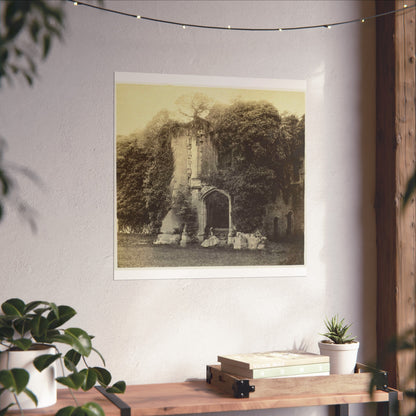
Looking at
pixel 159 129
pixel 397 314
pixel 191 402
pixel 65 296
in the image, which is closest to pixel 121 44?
pixel 159 129

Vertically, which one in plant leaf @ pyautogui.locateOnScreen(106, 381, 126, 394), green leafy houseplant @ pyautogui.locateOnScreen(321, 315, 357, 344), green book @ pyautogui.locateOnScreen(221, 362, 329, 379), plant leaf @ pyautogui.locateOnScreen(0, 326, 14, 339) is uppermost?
plant leaf @ pyautogui.locateOnScreen(0, 326, 14, 339)

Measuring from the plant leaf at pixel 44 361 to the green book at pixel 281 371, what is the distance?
0.69 metres

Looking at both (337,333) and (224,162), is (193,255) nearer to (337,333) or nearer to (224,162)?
(224,162)

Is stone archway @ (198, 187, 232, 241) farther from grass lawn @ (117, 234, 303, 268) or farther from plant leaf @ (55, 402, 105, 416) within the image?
plant leaf @ (55, 402, 105, 416)

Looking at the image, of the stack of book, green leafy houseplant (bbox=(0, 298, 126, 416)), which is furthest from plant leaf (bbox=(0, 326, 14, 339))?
the stack of book

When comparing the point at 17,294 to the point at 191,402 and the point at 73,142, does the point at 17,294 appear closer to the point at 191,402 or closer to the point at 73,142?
the point at 73,142

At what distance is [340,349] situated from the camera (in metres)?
2.62

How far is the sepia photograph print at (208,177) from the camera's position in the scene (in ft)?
8.59

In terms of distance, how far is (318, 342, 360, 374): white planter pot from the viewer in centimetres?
261

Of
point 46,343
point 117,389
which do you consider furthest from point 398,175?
point 46,343

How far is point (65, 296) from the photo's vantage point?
8.34 feet

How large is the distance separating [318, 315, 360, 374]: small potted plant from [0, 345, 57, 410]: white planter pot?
3.66ft

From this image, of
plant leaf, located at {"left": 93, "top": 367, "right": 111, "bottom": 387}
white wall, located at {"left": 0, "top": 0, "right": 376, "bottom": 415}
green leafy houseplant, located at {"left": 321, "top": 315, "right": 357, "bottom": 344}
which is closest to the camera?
plant leaf, located at {"left": 93, "top": 367, "right": 111, "bottom": 387}

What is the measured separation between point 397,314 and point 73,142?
154 cm
